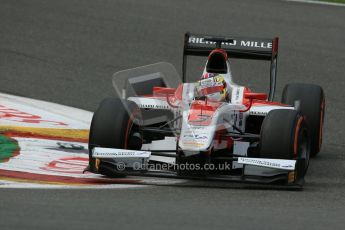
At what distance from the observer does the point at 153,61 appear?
17.1m

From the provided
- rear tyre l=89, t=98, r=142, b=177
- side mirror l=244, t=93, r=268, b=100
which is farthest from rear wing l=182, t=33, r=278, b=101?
rear tyre l=89, t=98, r=142, b=177

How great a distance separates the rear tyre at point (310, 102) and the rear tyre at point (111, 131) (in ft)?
6.57

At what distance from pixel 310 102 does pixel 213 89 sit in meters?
1.41

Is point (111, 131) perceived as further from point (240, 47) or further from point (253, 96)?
point (240, 47)

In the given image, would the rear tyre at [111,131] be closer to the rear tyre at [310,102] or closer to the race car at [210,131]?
the race car at [210,131]

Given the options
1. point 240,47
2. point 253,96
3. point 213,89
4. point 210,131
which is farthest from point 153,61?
point 210,131

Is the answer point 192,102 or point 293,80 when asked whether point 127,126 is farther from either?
point 293,80

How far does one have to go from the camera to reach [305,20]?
1983 centimetres

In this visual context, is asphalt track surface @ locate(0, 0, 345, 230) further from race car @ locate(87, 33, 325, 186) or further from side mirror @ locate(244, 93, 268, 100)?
side mirror @ locate(244, 93, 268, 100)

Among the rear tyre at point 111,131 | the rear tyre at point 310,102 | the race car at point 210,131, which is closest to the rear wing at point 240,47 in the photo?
the race car at point 210,131

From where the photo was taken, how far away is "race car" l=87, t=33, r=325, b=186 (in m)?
9.87

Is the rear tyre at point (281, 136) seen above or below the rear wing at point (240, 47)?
below

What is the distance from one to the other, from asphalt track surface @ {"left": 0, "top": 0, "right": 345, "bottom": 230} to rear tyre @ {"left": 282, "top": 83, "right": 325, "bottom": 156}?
14.1 inches

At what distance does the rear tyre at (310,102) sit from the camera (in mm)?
11625
